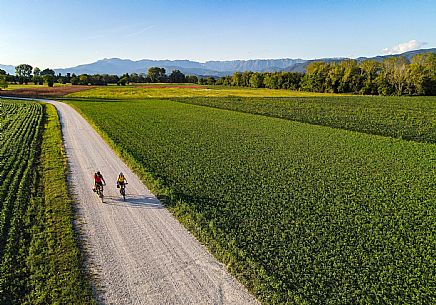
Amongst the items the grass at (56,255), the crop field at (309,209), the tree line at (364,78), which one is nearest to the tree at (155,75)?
the tree line at (364,78)

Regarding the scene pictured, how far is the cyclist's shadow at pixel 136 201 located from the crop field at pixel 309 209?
741 millimetres

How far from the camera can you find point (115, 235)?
1366 centimetres

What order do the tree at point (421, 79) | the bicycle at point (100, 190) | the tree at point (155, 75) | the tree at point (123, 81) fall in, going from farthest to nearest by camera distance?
the tree at point (155, 75) < the tree at point (123, 81) < the tree at point (421, 79) < the bicycle at point (100, 190)

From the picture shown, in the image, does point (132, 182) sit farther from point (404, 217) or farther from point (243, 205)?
point (404, 217)

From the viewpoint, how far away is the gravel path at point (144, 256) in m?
10.2

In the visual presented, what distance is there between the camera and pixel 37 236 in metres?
13.3

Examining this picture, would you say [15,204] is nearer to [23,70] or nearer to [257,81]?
[257,81]

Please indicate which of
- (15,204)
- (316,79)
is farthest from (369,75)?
(15,204)

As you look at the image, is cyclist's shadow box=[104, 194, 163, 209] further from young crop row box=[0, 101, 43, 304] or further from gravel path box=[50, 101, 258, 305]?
young crop row box=[0, 101, 43, 304]

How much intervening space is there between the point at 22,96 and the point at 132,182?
Answer: 9089 cm

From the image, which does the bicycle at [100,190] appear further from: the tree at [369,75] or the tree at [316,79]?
the tree at [316,79]

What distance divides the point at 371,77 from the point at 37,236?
10148cm

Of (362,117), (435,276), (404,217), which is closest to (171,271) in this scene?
(435,276)

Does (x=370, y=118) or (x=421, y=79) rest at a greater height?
(x=421, y=79)
